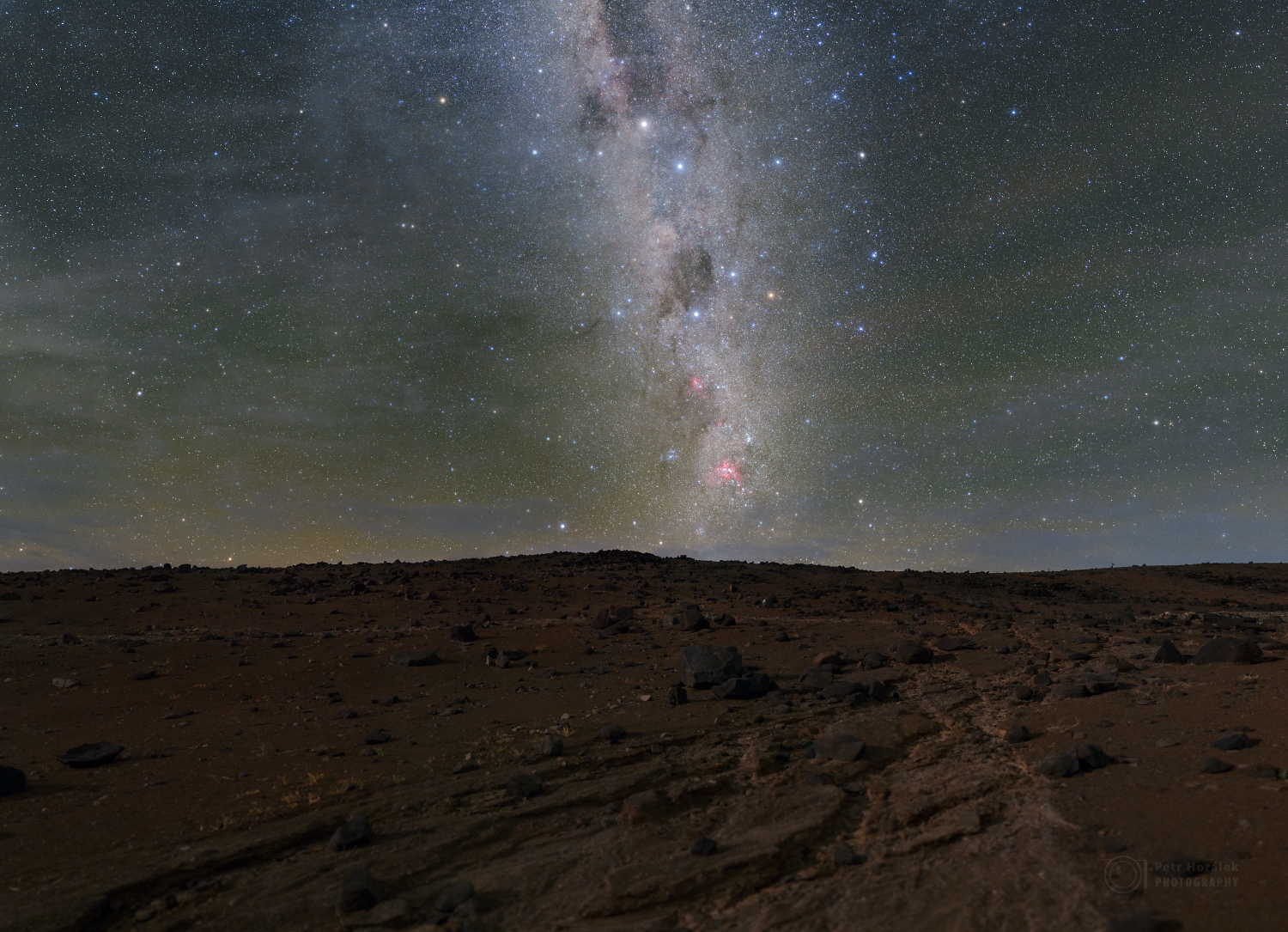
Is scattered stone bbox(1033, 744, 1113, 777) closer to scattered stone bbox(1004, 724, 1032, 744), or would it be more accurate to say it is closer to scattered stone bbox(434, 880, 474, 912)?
scattered stone bbox(1004, 724, 1032, 744)

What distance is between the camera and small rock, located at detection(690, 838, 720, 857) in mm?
5565

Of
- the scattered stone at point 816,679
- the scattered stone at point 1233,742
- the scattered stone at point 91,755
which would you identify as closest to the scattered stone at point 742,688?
the scattered stone at point 816,679

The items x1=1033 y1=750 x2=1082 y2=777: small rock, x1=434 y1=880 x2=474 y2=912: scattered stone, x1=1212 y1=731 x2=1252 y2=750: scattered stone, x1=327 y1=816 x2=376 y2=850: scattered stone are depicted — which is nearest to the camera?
x1=434 y1=880 x2=474 y2=912: scattered stone

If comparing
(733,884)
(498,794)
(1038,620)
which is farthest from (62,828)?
(1038,620)

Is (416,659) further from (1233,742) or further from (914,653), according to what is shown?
(1233,742)

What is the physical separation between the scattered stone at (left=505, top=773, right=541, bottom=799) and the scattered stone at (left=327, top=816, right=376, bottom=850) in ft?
4.49

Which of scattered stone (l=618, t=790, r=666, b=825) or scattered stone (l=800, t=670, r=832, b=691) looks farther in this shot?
scattered stone (l=800, t=670, r=832, b=691)

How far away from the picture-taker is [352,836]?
20.2ft

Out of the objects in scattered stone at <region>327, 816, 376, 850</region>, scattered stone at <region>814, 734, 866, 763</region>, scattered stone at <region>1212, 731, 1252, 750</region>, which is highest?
scattered stone at <region>1212, 731, 1252, 750</region>

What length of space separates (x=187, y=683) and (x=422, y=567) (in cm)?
1828

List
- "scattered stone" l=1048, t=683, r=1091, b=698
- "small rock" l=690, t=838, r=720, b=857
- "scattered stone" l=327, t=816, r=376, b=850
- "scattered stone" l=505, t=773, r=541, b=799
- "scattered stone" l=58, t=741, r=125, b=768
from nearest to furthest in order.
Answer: "small rock" l=690, t=838, r=720, b=857, "scattered stone" l=327, t=816, r=376, b=850, "scattered stone" l=505, t=773, r=541, b=799, "scattered stone" l=58, t=741, r=125, b=768, "scattered stone" l=1048, t=683, r=1091, b=698

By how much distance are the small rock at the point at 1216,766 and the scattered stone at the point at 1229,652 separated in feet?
18.5

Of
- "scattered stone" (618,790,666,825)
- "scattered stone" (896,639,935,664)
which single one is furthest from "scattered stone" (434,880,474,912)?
"scattered stone" (896,639,935,664)

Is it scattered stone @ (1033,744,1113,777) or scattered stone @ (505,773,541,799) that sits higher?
scattered stone @ (1033,744,1113,777)
